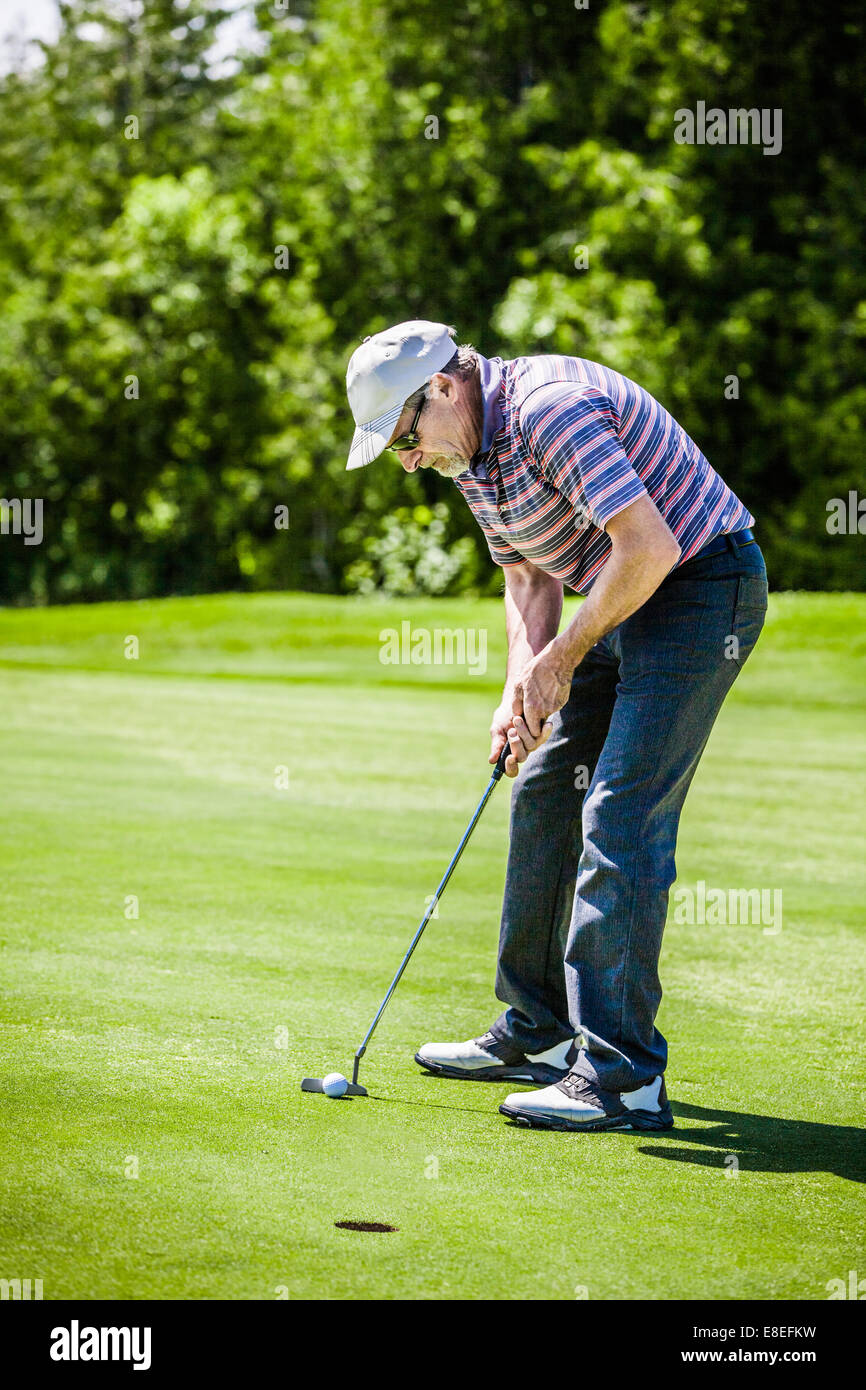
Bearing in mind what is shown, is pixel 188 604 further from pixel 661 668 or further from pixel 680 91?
pixel 661 668

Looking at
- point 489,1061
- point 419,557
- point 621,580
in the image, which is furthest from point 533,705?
point 419,557

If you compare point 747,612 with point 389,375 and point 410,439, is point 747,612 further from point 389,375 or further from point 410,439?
point 389,375

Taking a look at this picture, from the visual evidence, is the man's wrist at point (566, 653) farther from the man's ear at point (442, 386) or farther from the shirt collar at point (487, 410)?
the man's ear at point (442, 386)

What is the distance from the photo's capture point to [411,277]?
33312 millimetres

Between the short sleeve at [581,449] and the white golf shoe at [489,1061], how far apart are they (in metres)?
1.28

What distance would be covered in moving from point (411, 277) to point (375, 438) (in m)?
30.9

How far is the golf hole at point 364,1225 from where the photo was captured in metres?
2.62

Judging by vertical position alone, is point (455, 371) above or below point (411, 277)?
below

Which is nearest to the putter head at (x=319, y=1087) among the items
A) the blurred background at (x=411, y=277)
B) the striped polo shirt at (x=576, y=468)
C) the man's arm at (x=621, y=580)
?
the man's arm at (x=621, y=580)

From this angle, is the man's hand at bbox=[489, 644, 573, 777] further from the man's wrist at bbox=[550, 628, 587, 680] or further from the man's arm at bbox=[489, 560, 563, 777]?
the man's arm at bbox=[489, 560, 563, 777]

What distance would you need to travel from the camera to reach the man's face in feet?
11.6

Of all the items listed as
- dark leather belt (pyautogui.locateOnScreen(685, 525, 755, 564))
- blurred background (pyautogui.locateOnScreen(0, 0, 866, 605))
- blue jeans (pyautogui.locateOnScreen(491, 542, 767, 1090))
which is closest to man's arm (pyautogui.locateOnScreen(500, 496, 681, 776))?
blue jeans (pyautogui.locateOnScreen(491, 542, 767, 1090))

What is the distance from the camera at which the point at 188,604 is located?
2136 centimetres
